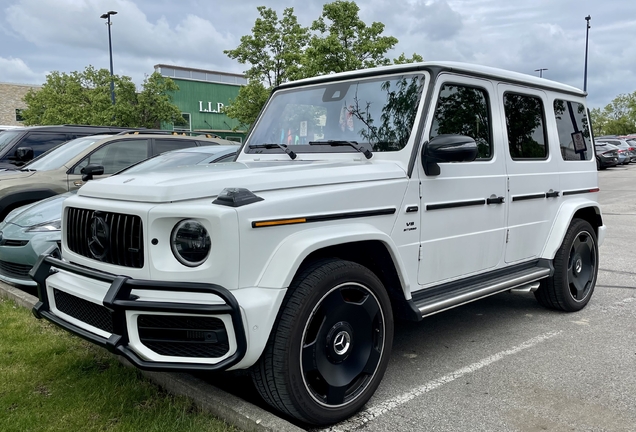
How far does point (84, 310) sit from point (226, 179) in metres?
1.03

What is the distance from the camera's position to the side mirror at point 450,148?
3398 millimetres

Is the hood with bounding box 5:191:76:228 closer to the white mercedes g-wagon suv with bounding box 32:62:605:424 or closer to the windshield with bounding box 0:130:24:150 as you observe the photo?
the white mercedes g-wagon suv with bounding box 32:62:605:424

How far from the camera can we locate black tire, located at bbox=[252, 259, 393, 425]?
9.14 ft

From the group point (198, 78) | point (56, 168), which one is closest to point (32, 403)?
point (56, 168)

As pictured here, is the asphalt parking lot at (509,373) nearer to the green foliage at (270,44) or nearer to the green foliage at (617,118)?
the green foliage at (270,44)

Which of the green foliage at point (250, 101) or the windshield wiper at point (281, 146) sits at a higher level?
the green foliage at point (250, 101)

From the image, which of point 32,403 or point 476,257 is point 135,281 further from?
point 476,257

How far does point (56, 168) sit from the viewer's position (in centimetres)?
791

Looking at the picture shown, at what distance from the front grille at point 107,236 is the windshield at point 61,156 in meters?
5.32

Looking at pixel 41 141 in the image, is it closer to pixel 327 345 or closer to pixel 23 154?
pixel 23 154

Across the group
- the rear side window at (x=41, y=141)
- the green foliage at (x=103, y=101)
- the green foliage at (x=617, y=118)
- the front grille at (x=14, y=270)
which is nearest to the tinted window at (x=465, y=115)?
the front grille at (x=14, y=270)

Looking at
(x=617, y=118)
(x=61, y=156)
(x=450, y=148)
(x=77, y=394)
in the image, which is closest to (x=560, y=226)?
(x=450, y=148)

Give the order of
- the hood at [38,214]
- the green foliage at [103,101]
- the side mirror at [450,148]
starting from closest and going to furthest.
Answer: the side mirror at [450,148]
the hood at [38,214]
the green foliage at [103,101]

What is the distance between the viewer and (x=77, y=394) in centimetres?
341
